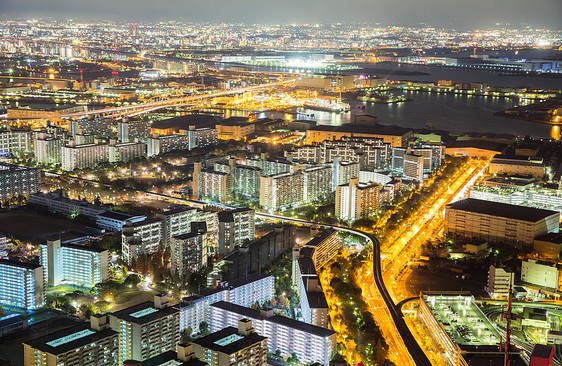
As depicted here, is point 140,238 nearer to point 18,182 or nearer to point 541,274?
point 18,182

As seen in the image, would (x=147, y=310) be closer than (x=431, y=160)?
Yes

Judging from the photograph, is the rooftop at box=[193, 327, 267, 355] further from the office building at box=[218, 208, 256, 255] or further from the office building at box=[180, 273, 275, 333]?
the office building at box=[218, 208, 256, 255]

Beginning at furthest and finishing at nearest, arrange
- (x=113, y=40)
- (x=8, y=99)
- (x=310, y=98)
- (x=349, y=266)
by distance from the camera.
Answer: (x=113, y=40) < (x=310, y=98) < (x=8, y=99) < (x=349, y=266)

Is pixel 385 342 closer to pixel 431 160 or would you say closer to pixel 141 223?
pixel 141 223

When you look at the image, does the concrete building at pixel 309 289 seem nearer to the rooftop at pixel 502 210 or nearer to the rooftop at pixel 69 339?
the rooftop at pixel 69 339

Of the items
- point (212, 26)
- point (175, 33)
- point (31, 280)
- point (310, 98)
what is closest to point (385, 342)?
point (31, 280)

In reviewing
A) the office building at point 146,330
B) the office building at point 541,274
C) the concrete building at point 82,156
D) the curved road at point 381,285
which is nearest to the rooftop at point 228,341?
the office building at point 146,330
